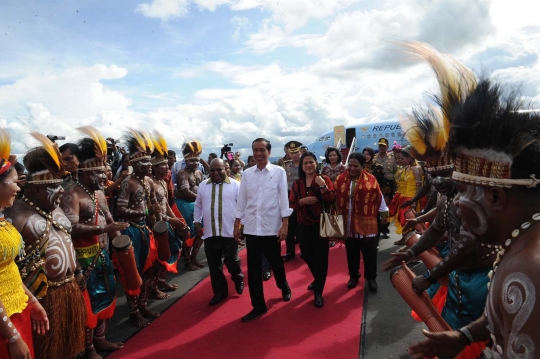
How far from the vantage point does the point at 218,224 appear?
15.1 feet

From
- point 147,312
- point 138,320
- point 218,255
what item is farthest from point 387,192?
point 138,320

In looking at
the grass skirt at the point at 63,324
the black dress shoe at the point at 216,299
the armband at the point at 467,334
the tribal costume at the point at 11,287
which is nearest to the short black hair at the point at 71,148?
the grass skirt at the point at 63,324

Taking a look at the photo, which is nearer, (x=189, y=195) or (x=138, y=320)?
(x=138, y=320)

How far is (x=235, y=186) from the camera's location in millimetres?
4801

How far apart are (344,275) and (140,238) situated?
9.56ft

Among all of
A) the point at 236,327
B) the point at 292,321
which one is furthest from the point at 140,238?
the point at 292,321

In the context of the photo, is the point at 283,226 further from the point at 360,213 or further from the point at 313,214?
the point at 360,213

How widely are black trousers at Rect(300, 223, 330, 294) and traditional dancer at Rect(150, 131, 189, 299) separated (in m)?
1.60

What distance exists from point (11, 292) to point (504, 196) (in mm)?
2630

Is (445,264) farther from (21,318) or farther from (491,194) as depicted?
(21,318)

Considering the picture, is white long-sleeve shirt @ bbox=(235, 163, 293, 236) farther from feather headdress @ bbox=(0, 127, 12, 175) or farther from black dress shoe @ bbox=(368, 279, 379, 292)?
feather headdress @ bbox=(0, 127, 12, 175)

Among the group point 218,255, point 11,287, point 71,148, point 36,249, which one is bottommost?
point 218,255

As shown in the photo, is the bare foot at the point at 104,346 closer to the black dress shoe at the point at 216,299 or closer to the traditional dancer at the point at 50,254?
the traditional dancer at the point at 50,254

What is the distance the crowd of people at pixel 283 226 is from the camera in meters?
1.30
